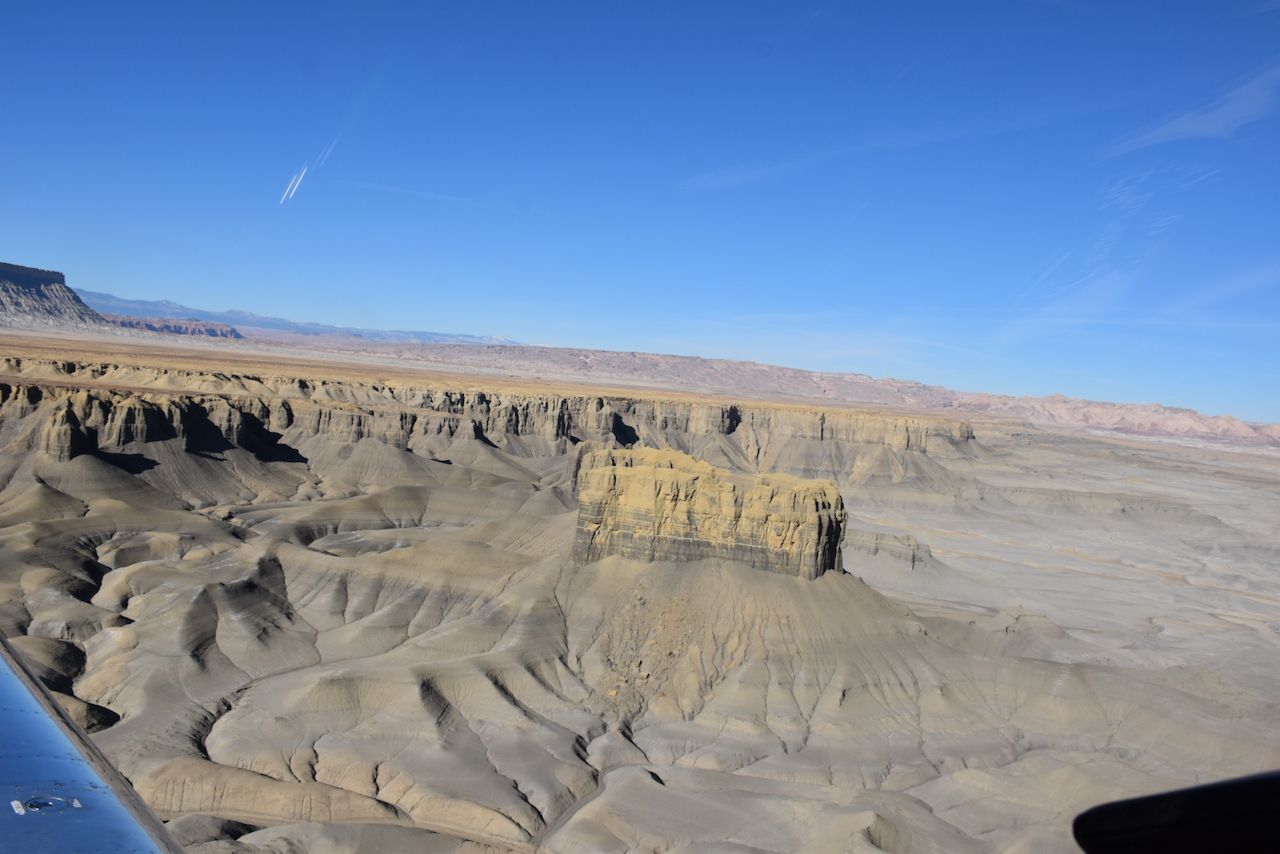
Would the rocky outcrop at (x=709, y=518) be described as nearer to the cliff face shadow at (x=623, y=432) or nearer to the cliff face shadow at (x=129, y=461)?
the cliff face shadow at (x=129, y=461)

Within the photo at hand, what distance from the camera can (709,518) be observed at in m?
51.1

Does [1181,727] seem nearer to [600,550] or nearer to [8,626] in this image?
[600,550]

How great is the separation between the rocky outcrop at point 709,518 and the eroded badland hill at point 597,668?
0.51ft

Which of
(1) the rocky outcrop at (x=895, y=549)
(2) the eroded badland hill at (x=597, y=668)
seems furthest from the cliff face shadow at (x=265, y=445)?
(1) the rocky outcrop at (x=895, y=549)

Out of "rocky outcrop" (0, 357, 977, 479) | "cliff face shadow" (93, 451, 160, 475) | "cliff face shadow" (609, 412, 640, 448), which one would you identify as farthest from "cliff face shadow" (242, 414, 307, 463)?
"cliff face shadow" (609, 412, 640, 448)

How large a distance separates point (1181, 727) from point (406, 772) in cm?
3540

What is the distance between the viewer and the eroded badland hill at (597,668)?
33844 mm

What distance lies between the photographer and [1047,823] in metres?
33.2

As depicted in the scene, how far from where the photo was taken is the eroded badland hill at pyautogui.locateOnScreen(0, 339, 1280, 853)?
33.8 meters

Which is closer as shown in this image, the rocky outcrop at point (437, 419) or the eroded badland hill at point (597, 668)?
the eroded badland hill at point (597, 668)

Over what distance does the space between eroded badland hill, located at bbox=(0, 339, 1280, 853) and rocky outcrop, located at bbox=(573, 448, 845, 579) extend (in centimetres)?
16

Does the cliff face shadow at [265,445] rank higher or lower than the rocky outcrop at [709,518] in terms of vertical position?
lower

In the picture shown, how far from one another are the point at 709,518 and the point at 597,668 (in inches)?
428

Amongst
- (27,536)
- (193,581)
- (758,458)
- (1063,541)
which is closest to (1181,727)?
(193,581)
